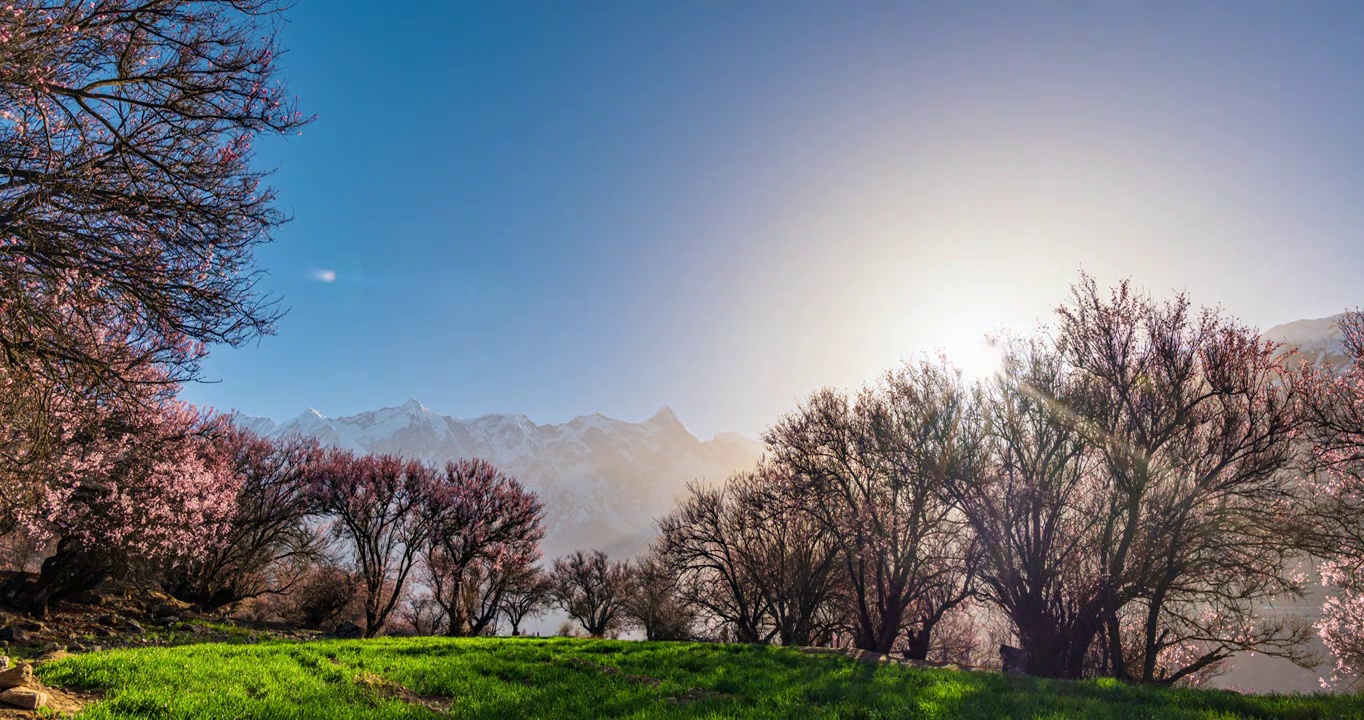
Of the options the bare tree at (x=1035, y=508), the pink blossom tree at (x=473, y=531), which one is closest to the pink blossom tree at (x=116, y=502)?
the pink blossom tree at (x=473, y=531)

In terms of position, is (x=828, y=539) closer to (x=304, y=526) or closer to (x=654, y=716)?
(x=654, y=716)

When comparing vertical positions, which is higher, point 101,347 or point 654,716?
point 101,347

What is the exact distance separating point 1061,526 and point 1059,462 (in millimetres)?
3388

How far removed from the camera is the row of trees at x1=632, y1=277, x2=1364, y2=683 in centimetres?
1683

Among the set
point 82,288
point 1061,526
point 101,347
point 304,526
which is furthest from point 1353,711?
point 304,526

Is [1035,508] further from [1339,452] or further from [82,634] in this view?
[82,634]

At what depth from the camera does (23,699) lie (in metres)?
5.64

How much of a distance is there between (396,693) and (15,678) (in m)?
4.52

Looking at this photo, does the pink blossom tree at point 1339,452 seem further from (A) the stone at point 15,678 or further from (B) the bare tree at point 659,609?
(B) the bare tree at point 659,609

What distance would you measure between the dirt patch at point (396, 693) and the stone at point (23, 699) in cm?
392

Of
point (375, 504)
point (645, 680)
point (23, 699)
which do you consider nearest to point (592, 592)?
point (375, 504)

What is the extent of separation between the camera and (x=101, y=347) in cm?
1114

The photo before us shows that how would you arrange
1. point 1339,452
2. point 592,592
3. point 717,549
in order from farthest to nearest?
point 592,592
point 717,549
point 1339,452

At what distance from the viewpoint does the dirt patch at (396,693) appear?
332 inches
